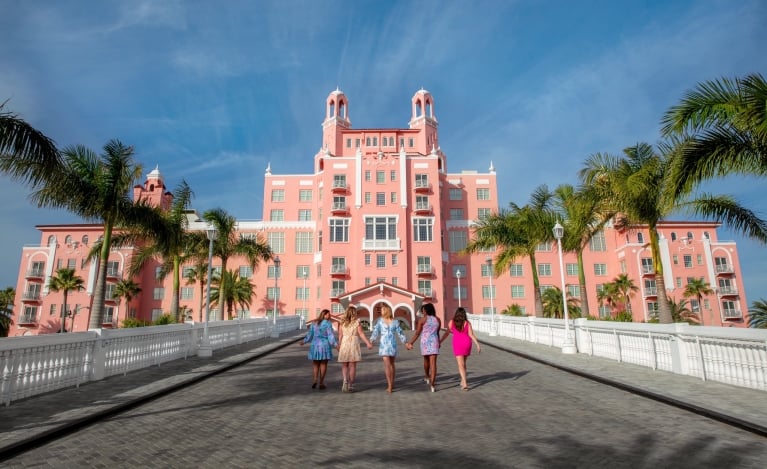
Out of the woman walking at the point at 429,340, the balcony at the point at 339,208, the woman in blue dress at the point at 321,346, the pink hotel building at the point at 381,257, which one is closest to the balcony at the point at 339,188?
the pink hotel building at the point at 381,257

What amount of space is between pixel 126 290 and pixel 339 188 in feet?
88.4

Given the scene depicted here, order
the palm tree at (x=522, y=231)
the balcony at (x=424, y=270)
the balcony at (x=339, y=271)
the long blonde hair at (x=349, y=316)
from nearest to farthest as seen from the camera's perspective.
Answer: the long blonde hair at (x=349, y=316), the palm tree at (x=522, y=231), the balcony at (x=339, y=271), the balcony at (x=424, y=270)

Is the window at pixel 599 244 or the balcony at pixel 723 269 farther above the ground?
the window at pixel 599 244

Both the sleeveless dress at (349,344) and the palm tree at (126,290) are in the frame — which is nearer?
the sleeveless dress at (349,344)

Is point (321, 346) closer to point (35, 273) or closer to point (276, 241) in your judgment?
point (276, 241)

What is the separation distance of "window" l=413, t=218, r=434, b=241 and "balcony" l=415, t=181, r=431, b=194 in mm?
3122

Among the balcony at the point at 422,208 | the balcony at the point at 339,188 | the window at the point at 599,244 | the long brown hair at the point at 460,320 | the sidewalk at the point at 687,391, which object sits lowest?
the sidewalk at the point at 687,391

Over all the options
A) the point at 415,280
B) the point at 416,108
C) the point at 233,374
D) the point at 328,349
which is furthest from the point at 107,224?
the point at 416,108

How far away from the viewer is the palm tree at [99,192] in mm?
13789

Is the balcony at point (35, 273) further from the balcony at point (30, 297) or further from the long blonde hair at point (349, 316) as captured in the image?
the long blonde hair at point (349, 316)

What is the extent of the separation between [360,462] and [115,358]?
28.0 feet

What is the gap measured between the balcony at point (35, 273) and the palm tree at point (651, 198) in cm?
5982

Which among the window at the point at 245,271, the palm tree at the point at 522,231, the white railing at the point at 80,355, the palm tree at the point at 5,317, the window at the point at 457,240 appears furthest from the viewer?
the window at the point at 245,271

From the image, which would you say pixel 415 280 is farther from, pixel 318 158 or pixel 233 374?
pixel 233 374
